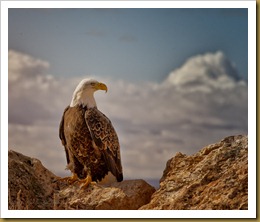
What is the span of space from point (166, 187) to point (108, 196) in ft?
1.18

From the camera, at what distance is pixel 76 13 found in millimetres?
3490

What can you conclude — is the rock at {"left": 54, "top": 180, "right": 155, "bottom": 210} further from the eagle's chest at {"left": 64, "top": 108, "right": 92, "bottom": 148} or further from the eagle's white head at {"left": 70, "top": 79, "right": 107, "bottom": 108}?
the eagle's white head at {"left": 70, "top": 79, "right": 107, "bottom": 108}

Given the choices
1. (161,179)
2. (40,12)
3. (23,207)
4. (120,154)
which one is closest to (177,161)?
(161,179)

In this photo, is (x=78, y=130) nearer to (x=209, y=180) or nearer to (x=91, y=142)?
(x=91, y=142)

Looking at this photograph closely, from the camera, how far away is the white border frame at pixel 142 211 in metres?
3.29

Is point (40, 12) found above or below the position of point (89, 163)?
above

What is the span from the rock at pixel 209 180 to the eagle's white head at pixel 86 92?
643 mm

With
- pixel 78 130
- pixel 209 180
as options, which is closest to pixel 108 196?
pixel 78 130

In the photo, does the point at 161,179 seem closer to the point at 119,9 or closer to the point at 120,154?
the point at 120,154

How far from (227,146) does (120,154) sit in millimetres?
676

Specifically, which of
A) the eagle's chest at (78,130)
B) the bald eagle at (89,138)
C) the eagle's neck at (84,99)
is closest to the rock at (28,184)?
the bald eagle at (89,138)

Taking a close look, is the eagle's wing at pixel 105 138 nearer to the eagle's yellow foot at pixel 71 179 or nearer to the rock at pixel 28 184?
the eagle's yellow foot at pixel 71 179

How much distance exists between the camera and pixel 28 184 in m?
3.43

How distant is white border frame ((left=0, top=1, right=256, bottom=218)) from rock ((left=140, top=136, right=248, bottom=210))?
0.04m
